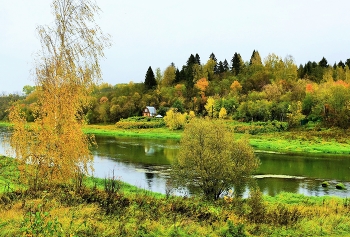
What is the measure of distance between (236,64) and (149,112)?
1463 inches

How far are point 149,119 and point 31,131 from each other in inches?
2841

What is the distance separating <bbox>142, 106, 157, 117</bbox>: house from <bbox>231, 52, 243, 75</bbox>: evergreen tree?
3314cm

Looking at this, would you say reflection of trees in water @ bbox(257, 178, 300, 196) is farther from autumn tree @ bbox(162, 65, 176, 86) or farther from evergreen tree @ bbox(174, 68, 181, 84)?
evergreen tree @ bbox(174, 68, 181, 84)

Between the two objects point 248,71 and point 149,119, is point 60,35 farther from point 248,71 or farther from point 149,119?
point 248,71

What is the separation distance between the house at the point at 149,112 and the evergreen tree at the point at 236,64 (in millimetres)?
33137

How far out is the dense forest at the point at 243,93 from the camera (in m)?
65.5

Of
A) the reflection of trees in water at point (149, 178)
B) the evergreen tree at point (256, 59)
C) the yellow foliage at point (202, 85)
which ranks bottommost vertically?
the reflection of trees in water at point (149, 178)

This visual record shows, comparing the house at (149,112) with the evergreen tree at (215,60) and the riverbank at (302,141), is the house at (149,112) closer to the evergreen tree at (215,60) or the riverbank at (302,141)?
the riverbank at (302,141)

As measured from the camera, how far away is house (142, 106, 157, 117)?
309 ft

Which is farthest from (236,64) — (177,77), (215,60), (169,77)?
(169,77)

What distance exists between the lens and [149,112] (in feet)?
311

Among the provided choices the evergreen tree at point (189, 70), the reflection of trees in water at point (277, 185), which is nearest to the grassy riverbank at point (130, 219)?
the reflection of trees in water at point (277, 185)

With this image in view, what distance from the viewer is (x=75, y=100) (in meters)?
13.6

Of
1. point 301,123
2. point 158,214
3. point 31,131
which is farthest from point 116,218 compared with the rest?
point 301,123
